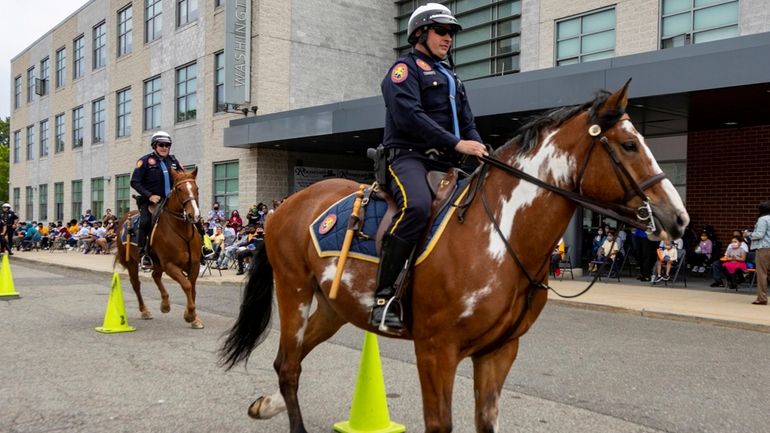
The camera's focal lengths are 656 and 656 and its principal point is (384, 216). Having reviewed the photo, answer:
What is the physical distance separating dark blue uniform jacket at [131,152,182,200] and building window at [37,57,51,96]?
3893 centimetres

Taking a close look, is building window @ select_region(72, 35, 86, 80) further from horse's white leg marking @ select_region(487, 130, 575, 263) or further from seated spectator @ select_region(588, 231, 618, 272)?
horse's white leg marking @ select_region(487, 130, 575, 263)

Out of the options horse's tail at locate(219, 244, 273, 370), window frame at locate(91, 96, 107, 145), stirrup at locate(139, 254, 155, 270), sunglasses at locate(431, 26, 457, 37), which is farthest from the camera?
window frame at locate(91, 96, 107, 145)

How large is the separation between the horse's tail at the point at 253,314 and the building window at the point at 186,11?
25.0 meters

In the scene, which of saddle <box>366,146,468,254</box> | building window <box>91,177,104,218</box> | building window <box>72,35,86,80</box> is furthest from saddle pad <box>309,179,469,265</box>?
building window <box>72,35,86,80</box>

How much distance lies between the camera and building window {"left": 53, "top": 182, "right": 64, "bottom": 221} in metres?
41.1

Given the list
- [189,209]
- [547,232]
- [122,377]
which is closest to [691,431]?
[547,232]

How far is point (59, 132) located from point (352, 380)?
137ft

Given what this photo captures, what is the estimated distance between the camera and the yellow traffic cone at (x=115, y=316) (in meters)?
8.78

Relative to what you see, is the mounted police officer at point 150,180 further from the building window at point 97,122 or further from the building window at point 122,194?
the building window at point 97,122

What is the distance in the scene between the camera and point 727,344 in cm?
836

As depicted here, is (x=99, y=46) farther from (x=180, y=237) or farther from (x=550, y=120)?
(x=550, y=120)

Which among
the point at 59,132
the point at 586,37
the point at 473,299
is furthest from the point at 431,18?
the point at 59,132

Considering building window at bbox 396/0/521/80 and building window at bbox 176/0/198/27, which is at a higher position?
building window at bbox 176/0/198/27

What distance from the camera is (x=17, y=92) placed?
4969 centimetres
